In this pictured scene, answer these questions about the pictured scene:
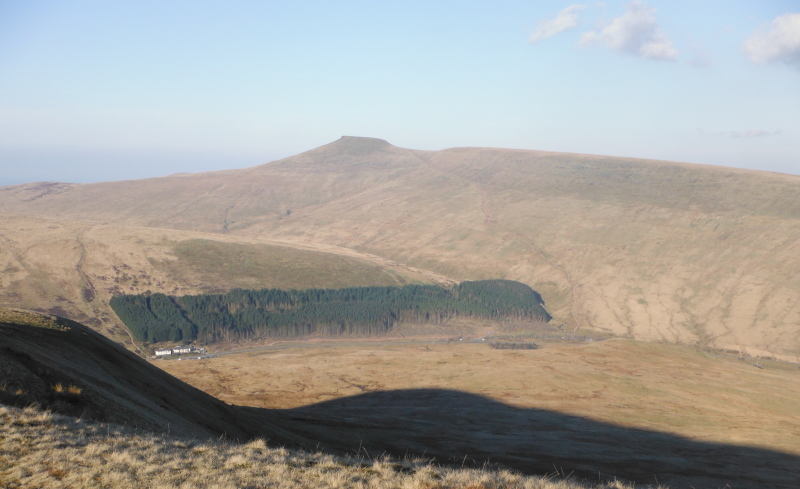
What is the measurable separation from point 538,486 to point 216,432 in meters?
21.3

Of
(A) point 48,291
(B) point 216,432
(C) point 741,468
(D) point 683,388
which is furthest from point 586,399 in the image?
(A) point 48,291

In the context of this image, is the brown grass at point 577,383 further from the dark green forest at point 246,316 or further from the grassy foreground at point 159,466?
the grassy foreground at point 159,466

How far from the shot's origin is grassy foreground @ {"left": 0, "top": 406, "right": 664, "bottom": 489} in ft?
60.2

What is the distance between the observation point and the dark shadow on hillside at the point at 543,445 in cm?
4634

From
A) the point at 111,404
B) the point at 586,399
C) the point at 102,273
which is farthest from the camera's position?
the point at 102,273

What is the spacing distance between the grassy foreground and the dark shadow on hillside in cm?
1997

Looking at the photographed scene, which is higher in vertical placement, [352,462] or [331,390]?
[352,462]

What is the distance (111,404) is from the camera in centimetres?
2778

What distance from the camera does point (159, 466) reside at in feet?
65.2

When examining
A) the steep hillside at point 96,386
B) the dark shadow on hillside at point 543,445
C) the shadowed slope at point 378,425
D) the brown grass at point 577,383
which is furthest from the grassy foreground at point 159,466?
the brown grass at point 577,383

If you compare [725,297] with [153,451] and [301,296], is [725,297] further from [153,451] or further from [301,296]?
[153,451]

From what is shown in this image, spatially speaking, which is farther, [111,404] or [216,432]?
[216,432]

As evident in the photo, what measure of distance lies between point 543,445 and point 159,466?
152ft

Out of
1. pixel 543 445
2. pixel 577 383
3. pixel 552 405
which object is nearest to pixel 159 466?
pixel 543 445
